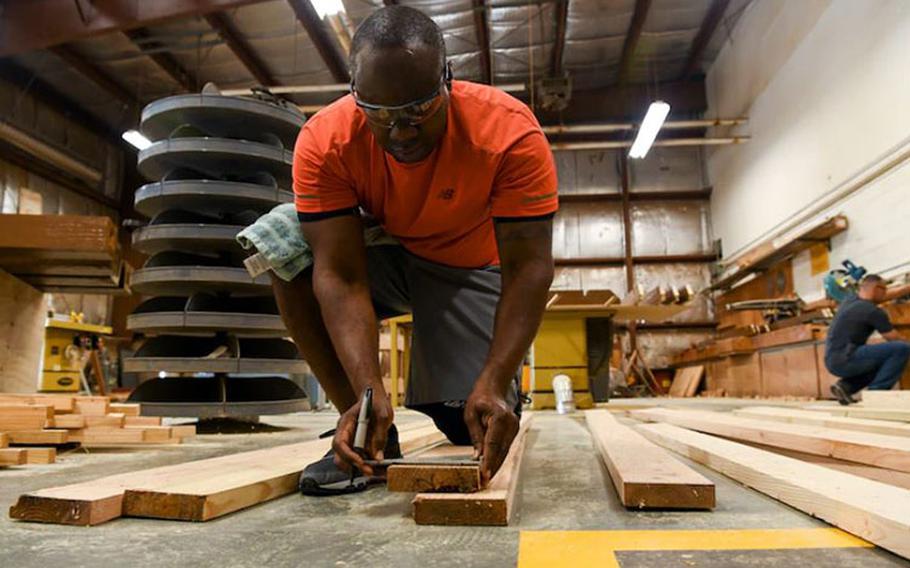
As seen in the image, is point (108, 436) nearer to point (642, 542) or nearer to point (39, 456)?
point (39, 456)

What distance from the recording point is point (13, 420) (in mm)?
2020

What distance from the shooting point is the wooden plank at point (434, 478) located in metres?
1.14

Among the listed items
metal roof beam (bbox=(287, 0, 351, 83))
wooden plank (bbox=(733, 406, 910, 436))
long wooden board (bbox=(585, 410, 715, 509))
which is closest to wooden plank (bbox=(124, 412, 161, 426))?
long wooden board (bbox=(585, 410, 715, 509))

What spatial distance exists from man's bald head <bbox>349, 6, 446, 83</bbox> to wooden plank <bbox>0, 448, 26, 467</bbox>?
1504 millimetres

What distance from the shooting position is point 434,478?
3.83 feet

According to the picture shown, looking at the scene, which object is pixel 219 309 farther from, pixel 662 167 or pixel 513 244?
pixel 662 167

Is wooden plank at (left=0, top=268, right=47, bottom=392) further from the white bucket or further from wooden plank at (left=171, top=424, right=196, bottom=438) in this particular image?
the white bucket

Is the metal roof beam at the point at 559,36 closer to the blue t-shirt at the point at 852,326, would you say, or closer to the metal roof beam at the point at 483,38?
Result: the metal roof beam at the point at 483,38

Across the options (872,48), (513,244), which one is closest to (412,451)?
(513,244)

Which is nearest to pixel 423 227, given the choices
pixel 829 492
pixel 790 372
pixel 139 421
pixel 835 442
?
pixel 829 492

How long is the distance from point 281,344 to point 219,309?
1.28 ft

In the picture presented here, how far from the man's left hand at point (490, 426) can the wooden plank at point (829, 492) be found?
54 cm

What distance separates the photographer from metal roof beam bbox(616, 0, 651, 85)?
8.42 m

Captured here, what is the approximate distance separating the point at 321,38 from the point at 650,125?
15.8 feet
